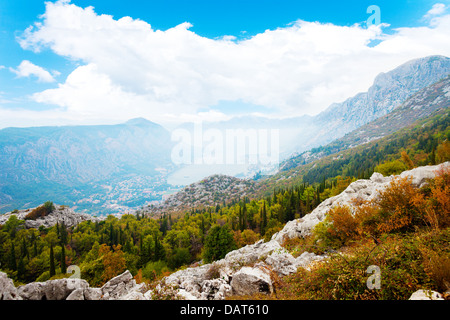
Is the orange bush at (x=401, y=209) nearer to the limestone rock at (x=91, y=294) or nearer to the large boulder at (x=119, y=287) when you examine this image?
the large boulder at (x=119, y=287)

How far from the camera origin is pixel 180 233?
48438 millimetres

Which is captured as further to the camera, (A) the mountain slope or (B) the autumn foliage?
(A) the mountain slope

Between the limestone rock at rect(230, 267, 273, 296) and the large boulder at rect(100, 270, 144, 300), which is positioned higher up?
the limestone rock at rect(230, 267, 273, 296)

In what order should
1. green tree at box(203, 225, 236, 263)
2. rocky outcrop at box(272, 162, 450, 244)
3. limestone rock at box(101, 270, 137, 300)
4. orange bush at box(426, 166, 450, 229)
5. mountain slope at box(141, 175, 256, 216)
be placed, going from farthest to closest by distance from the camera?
mountain slope at box(141, 175, 256, 216)
green tree at box(203, 225, 236, 263)
rocky outcrop at box(272, 162, 450, 244)
limestone rock at box(101, 270, 137, 300)
orange bush at box(426, 166, 450, 229)

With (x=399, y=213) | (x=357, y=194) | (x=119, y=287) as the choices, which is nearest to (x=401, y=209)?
(x=399, y=213)

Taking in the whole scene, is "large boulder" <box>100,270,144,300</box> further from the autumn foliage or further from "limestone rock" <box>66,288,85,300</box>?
the autumn foliage

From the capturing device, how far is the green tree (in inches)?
1088

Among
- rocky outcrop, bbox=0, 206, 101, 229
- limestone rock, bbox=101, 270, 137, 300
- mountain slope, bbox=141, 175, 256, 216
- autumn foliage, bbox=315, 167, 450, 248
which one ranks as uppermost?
autumn foliage, bbox=315, 167, 450, 248

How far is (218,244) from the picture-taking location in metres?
Result: 28.0

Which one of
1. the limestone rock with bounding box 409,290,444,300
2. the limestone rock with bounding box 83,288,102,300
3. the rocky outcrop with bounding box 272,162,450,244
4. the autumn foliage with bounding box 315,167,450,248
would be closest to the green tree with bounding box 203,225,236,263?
the rocky outcrop with bounding box 272,162,450,244

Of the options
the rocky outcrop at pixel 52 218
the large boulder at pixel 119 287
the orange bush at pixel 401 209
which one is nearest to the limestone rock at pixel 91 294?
the large boulder at pixel 119 287
